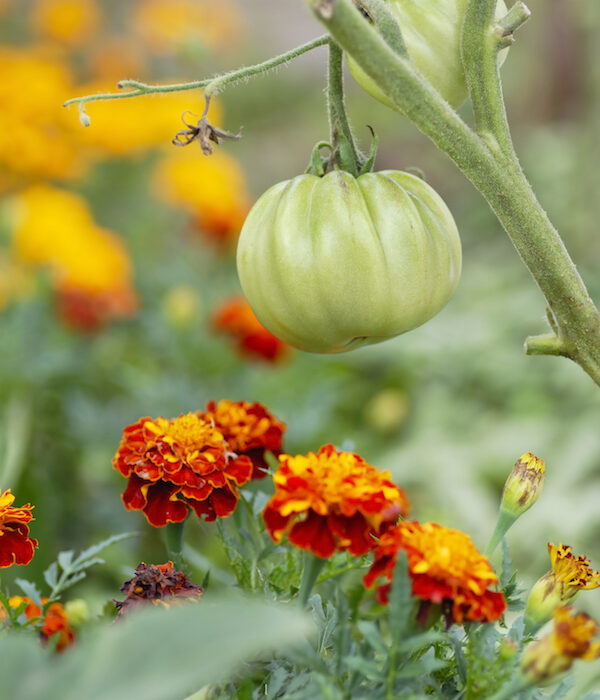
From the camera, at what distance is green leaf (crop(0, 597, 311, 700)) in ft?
0.95

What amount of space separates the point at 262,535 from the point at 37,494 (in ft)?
2.40

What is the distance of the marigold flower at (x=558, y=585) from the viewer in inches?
19.8

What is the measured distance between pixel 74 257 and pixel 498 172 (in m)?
1.38

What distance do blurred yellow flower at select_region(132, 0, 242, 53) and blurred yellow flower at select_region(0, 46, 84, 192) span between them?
18.3 inches

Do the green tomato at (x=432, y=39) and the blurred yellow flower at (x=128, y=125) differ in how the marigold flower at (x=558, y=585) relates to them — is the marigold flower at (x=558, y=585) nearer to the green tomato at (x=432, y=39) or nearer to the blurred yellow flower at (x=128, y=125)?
the green tomato at (x=432, y=39)

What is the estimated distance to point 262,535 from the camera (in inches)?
25.6

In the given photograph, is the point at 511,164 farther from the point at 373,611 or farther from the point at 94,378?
the point at 94,378

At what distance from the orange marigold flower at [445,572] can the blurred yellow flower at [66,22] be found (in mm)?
2561

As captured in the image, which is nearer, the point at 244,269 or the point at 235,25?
the point at 244,269

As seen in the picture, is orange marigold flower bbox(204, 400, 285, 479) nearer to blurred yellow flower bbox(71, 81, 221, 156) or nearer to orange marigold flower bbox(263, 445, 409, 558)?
orange marigold flower bbox(263, 445, 409, 558)

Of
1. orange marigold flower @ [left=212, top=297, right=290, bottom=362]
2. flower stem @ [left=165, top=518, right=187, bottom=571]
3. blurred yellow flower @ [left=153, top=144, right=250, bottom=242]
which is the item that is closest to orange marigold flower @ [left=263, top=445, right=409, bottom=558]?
flower stem @ [left=165, top=518, right=187, bottom=571]

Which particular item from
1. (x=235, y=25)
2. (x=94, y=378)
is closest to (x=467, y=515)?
(x=94, y=378)

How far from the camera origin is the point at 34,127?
201 cm

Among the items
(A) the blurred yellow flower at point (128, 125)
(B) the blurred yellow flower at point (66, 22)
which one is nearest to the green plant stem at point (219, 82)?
(A) the blurred yellow flower at point (128, 125)
